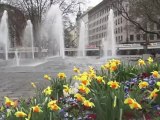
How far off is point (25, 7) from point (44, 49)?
29.9 ft

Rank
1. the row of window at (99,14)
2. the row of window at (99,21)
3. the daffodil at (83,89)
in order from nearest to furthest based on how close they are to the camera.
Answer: the daffodil at (83,89) → the row of window at (99,14) → the row of window at (99,21)

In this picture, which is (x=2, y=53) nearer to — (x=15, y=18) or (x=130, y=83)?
(x=15, y=18)

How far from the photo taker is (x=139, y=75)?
22.8 feet

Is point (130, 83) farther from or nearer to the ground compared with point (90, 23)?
nearer to the ground

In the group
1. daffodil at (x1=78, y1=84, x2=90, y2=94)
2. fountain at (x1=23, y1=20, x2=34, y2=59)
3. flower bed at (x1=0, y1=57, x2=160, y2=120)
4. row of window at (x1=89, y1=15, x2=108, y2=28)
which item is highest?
row of window at (x1=89, y1=15, x2=108, y2=28)

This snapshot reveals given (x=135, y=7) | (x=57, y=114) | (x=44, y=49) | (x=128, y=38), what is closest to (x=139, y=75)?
(x=57, y=114)

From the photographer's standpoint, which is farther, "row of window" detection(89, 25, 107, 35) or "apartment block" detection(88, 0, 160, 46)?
"row of window" detection(89, 25, 107, 35)

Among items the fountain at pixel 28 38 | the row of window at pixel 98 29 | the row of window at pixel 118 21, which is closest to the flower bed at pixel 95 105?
the fountain at pixel 28 38

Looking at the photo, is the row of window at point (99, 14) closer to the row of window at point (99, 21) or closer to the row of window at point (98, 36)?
the row of window at point (99, 21)

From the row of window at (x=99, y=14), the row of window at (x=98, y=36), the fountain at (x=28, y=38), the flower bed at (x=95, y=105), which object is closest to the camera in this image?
the flower bed at (x=95, y=105)

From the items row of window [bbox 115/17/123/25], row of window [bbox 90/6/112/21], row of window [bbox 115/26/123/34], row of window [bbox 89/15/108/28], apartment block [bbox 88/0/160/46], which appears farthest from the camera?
row of window [bbox 89/15/108/28]

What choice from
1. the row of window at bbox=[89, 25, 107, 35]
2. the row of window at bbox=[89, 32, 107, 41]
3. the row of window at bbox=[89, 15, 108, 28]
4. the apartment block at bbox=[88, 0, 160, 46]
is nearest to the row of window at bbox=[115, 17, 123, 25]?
the apartment block at bbox=[88, 0, 160, 46]

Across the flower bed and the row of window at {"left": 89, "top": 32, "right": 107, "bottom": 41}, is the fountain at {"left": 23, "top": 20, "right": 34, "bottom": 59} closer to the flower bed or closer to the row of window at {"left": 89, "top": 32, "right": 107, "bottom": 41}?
the flower bed

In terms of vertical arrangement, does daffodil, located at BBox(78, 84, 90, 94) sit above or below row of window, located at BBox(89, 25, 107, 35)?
below
